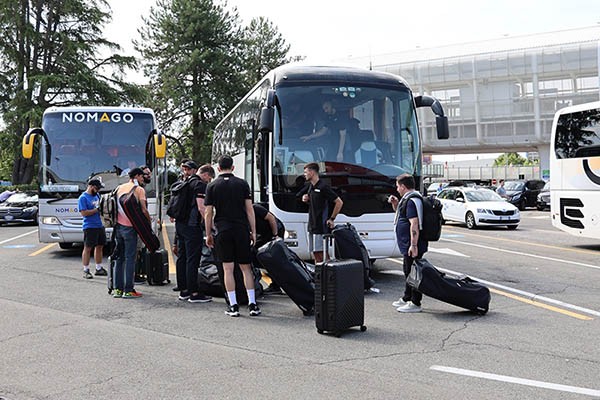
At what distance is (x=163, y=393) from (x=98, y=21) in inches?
1734

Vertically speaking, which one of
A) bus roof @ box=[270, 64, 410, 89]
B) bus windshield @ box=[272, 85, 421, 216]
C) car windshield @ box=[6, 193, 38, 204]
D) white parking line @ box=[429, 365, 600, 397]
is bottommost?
white parking line @ box=[429, 365, 600, 397]

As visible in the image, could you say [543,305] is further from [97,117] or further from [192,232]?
[97,117]

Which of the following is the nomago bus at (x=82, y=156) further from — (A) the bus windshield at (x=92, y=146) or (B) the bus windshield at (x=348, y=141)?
(B) the bus windshield at (x=348, y=141)

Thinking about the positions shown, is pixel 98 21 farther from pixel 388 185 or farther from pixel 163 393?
pixel 163 393

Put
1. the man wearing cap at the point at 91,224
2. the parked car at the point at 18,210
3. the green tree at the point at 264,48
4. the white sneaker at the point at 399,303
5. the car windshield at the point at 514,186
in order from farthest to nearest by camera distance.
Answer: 1. the green tree at the point at 264,48
2. the car windshield at the point at 514,186
3. the parked car at the point at 18,210
4. the man wearing cap at the point at 91,224
5. the white sneaker at the point at 399,303

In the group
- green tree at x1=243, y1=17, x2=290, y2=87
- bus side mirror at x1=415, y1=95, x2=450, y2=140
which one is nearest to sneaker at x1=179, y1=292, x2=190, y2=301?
bus side mirror at x1=415, y1=95, x2=450, y2=140

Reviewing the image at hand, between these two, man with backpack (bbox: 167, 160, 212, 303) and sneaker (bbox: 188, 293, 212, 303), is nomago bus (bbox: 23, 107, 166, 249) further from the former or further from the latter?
sneaker (bbox: 188, 293, 212, 303)

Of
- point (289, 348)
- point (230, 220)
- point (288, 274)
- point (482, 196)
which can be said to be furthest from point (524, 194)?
point (289, 348)

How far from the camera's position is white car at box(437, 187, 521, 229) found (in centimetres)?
2208

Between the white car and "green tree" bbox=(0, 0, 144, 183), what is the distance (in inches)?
1078

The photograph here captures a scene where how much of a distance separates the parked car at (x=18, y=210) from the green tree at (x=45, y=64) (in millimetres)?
13160

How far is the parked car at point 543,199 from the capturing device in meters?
35.6

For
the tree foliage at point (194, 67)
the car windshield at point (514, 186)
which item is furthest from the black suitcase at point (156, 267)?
the tree foliage at point (194, 67)

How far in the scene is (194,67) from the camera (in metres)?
50.3
